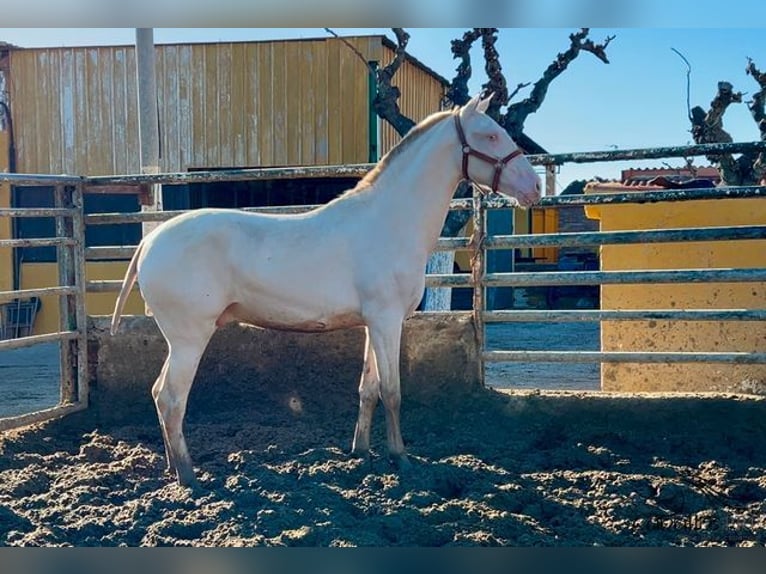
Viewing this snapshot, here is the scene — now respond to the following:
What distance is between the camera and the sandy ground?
129 inches

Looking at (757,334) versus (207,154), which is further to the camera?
(207,154)

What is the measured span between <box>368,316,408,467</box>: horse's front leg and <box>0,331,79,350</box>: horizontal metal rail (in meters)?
2.34

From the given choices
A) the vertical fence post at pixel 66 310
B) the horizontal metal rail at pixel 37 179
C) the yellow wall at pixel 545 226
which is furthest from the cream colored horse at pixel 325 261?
the yellow wall at pixel 545 226

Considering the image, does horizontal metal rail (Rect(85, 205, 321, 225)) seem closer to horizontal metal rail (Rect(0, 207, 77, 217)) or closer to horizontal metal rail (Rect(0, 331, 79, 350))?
horizontal metal rail (Rect(0, 207, 77, 217))

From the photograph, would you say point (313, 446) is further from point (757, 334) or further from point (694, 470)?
point (757, 334)

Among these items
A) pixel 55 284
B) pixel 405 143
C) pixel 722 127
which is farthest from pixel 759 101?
pixel 55 284

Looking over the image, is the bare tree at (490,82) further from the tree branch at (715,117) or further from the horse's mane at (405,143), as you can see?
the horse's mane at (405,143)

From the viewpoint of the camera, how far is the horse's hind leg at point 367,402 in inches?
171

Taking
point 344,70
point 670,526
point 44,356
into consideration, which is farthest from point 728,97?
point 44,356

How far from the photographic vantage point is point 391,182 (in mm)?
4340

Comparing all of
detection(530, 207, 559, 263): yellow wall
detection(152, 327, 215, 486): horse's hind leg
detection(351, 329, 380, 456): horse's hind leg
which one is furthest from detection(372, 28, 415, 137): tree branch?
detection(530, 207, 559, 263): yellow wall

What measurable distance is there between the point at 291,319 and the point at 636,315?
2.16 metres

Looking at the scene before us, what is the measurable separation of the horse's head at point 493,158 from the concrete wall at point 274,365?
1.25m

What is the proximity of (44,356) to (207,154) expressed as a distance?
365 cm
